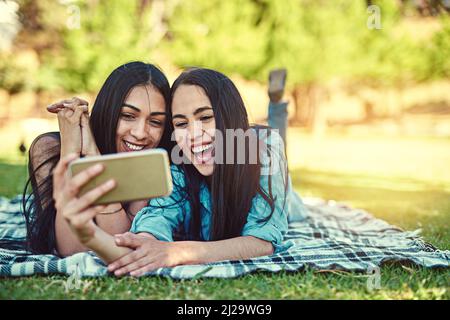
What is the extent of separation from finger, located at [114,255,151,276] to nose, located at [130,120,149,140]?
700 millimetres

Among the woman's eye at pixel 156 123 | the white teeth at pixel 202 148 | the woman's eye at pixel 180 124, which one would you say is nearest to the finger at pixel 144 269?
the white teeth at pixel 202 148

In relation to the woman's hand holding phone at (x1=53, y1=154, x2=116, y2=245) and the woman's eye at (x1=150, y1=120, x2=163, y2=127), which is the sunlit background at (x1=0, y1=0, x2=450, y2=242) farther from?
the woman's hand holding phone at (x1=53, y1=154, x2=116, y2=245)

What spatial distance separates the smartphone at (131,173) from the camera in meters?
1.81

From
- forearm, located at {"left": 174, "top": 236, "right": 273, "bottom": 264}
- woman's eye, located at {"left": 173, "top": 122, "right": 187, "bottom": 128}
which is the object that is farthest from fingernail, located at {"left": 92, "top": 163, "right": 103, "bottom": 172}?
woman's eye, located at {"left": 173, "top": 122, "right": 187, "bottom": 128}

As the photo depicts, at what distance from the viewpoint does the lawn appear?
2037 millimetres

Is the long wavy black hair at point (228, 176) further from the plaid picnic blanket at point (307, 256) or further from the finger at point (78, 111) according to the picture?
the finger at point (78, 111)

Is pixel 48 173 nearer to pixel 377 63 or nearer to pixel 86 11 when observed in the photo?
pixel 86 11

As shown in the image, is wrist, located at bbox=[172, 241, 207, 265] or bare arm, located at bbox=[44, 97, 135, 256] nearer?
wrist, located at bbox=[172, 241, 207, 265]

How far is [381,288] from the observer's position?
2096 mm

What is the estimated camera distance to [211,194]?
2594mm

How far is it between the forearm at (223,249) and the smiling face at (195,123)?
0.41 metres

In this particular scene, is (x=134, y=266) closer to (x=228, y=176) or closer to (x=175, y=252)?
(x=175, y=252)

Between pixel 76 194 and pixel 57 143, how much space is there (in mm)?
990

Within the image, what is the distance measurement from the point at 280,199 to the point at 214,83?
693mm
